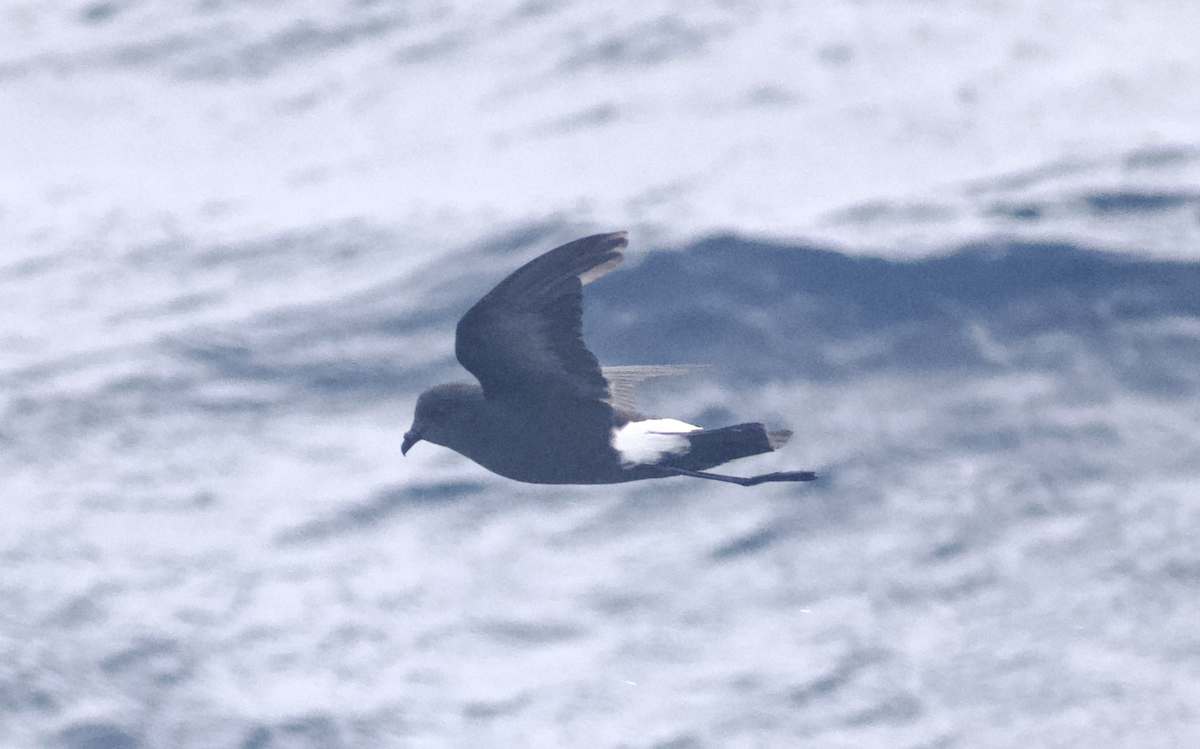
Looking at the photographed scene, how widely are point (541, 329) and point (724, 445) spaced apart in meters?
0.87

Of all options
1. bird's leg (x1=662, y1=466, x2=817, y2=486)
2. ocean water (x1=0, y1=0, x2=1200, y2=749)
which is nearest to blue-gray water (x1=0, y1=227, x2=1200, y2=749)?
ocean water (x1=0, y1=0, x2=1200, y2=749)

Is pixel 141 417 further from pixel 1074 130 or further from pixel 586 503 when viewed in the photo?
pixel 1074 130

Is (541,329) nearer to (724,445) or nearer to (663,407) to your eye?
(724,445)

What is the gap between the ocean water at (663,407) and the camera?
36.5 ft

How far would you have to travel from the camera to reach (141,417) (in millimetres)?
14484

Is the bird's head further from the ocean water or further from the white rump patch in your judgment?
the ocean water

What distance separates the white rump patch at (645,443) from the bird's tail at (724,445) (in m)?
0.03

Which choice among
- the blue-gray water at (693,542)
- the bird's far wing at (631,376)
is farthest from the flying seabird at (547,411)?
the blue-gray water at (693,542)

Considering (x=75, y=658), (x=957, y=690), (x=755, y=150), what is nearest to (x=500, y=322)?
(x=957, y=690)

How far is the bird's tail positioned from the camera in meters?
6.01

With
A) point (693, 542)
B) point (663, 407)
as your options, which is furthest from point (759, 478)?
point (663, 407)

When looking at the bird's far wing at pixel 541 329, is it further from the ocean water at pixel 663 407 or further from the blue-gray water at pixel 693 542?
the blue-gray water at pixel 693 542

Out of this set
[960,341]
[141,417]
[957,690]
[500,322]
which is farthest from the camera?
[141,417]

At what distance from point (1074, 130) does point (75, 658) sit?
10.8 meters
